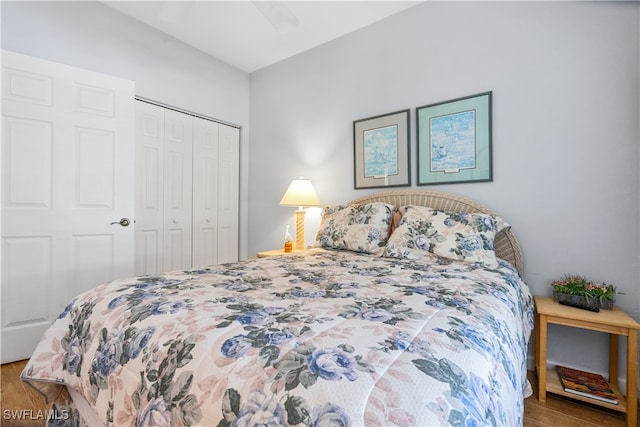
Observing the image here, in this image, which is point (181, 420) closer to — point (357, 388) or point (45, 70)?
point (357, 388)

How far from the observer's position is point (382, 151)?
274 centimetres

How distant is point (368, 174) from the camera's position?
2.83 meters

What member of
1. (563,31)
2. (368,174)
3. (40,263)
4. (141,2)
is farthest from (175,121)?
(563,31)

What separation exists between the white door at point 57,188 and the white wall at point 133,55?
0.31m

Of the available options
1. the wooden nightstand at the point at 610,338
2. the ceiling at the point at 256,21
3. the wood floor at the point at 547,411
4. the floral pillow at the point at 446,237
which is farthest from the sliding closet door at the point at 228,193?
the wooden nightstand at the point at 610,338

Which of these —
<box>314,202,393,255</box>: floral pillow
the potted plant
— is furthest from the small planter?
<box>314,202,393,255</box>: floral pillow

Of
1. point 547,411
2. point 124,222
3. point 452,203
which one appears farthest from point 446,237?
point 124,222

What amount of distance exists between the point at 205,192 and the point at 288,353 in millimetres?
3064

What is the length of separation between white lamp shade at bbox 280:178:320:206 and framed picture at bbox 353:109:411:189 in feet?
1.38

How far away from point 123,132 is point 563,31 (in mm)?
3191

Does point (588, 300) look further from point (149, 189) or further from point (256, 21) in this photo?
point (149, 189)

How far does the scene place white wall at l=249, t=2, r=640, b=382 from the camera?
179 cm

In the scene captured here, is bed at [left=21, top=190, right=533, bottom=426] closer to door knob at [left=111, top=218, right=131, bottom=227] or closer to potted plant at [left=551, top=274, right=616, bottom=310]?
potted plant at [left=551, top=274, right=616, bottom=310]

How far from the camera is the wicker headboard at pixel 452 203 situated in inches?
81.3
